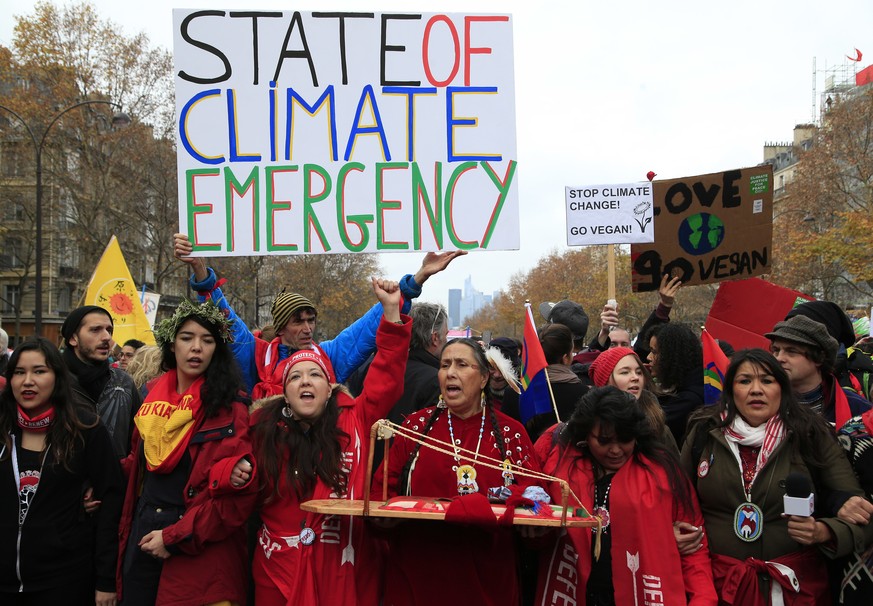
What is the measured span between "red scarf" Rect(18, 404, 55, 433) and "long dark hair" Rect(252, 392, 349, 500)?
1056 millimetres

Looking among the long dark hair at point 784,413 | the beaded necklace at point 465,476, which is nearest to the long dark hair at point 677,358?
the long dark hair at point 784,413

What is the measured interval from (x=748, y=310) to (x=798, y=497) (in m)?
3.53

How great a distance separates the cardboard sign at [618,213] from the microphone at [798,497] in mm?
3531

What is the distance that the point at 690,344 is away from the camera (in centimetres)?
473

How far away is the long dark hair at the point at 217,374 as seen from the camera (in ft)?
12.3

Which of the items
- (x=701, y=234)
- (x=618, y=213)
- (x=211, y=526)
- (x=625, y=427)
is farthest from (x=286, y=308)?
(x=701, y=234)

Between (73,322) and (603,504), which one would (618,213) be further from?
(73,322)

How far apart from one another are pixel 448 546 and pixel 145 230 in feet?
110

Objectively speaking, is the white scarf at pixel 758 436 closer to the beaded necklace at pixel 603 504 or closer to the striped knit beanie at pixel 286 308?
the beaded necklace at pixel 603 504

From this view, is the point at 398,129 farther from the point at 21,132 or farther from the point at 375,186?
the point at 21,132

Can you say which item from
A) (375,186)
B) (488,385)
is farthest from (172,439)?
(375,186)

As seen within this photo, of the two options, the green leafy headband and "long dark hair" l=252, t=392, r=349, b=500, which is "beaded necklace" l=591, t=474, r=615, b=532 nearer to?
"long dark hair" l=252, t=392, r=349, b=500

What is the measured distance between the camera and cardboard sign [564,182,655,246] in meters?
6.45

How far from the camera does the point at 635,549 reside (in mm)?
3189
